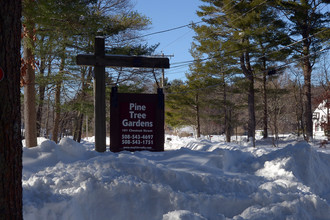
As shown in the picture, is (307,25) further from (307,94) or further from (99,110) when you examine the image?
(99,110)

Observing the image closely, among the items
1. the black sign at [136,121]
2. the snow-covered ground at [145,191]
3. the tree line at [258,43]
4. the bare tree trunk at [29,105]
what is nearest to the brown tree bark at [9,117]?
the snow-covered ground at [145,191]

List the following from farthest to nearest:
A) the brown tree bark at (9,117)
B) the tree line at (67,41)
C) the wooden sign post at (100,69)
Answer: the tree line at (67,41), the wooden sign post at (100,69), the brown tree bark at (9,117)

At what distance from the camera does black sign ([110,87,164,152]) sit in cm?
944

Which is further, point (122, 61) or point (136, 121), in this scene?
point (136, 121)

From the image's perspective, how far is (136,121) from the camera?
9578 millimetres

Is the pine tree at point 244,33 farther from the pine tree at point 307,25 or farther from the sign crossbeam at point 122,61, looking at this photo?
the sign crossbeam at point 122,61

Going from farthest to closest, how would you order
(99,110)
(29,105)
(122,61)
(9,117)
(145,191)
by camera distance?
(29,105), (122,61), (99,110), (145,191), (9,117)

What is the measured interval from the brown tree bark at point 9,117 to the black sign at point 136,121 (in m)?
6.02

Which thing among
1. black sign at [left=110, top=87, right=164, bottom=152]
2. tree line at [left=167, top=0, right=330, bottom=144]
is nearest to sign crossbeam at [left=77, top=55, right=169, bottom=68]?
black sign at [left=110, top=87, right=164, bottom=152]

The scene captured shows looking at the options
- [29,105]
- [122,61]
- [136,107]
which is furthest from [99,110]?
[29,105]

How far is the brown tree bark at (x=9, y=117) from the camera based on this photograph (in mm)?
3174

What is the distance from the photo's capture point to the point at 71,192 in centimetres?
501

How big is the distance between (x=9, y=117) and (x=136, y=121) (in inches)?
252

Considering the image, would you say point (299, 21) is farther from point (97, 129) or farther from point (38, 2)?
point (97, 129)
